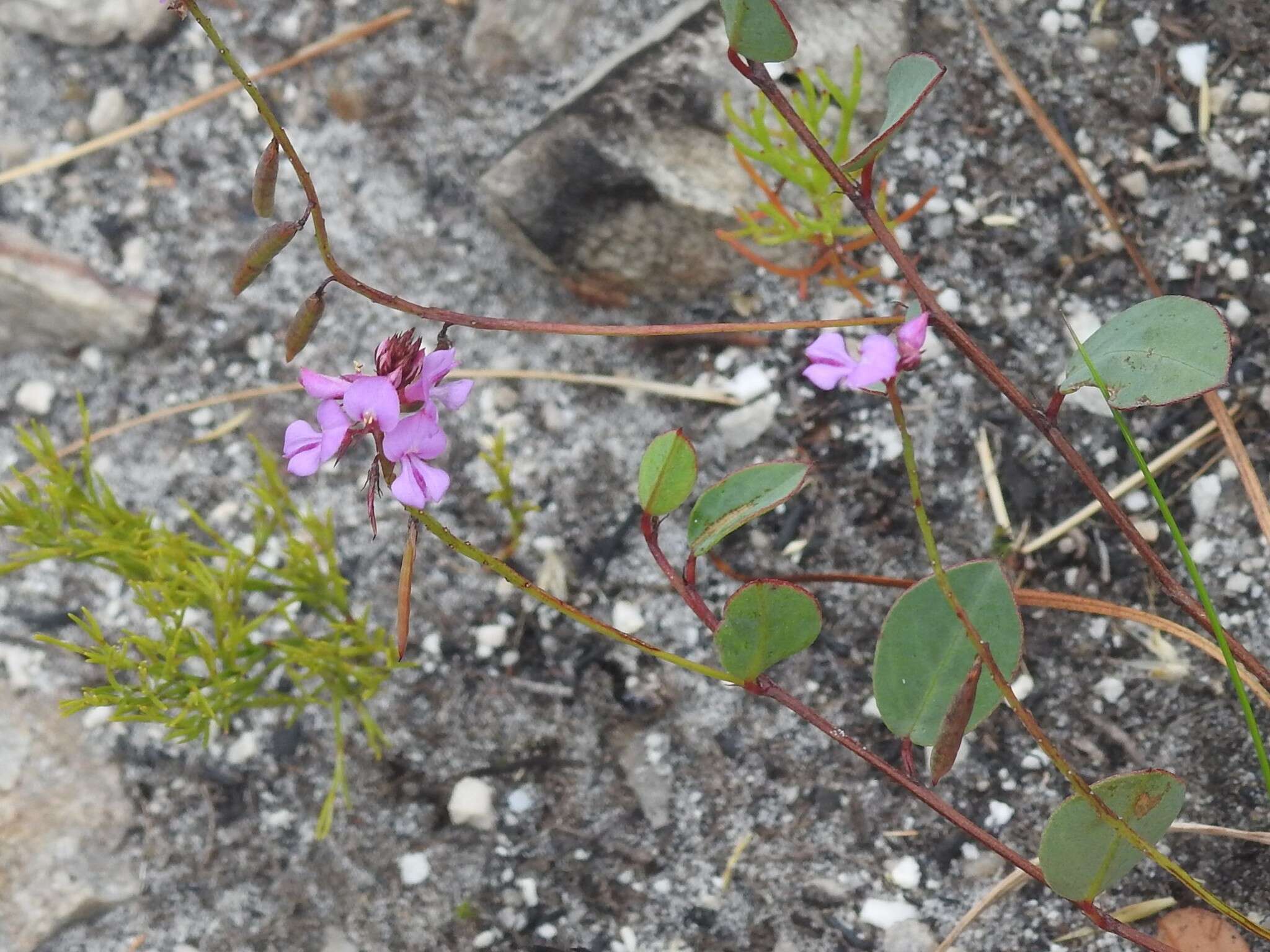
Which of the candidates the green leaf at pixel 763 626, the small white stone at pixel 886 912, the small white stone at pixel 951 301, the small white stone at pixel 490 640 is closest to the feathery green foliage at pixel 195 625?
the small white stone at pixel 490 640

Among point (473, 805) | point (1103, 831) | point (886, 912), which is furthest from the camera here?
point (473, 805)

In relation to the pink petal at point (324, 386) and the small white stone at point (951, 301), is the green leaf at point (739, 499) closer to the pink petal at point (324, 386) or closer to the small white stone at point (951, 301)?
the pink petal at point (324, 386)

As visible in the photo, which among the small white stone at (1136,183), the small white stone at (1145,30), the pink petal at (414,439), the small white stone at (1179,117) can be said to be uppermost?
the small white stone at (1145,30)

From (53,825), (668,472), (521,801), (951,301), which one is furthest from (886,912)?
(53,825)

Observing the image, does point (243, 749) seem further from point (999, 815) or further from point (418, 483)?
point (999, 815)

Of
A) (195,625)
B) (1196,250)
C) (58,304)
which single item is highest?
(1196,250)

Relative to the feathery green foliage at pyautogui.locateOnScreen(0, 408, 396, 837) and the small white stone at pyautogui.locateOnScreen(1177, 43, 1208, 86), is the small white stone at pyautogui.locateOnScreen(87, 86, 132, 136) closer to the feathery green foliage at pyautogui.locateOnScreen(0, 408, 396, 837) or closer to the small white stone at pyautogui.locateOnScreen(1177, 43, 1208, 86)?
the feathery green foliage at pyautogui.locateOnScreen(0, 408, 396, 837)
